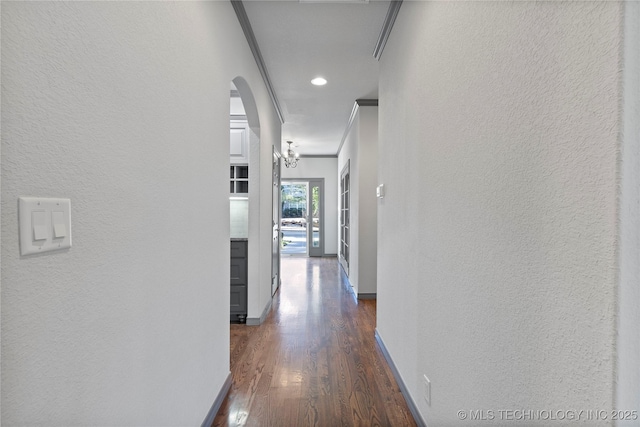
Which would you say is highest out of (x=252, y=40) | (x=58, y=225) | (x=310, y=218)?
(x=252, y=40)

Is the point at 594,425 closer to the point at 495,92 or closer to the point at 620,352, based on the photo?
the point at 620,352

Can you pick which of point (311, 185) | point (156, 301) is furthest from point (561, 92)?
point (311, 185)

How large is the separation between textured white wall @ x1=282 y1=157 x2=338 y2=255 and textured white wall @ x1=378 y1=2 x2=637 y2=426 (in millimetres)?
6519

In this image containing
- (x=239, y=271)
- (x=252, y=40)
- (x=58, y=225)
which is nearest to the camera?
(x=58, y=225)

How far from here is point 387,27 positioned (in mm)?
2441

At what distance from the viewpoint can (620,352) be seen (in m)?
0.63

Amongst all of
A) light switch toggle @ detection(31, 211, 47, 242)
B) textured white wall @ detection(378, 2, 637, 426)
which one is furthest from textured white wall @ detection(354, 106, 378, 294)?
light switch toggle @ detection(31, 211, 47, 242)

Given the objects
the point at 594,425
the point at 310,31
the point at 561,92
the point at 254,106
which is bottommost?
the point at 594,425

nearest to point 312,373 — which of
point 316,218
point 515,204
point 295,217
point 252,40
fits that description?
point 515,204

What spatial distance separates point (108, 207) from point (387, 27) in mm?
2330

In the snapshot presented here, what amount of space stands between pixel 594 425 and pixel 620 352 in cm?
18

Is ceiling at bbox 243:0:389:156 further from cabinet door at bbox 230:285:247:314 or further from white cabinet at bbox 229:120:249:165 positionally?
cabinet door at bbox 230:285:247:314

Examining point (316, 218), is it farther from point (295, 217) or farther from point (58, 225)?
point (58, 225)

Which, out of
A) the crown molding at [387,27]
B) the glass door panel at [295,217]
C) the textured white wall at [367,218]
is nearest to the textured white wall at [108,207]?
the crown molding at [387,27]
